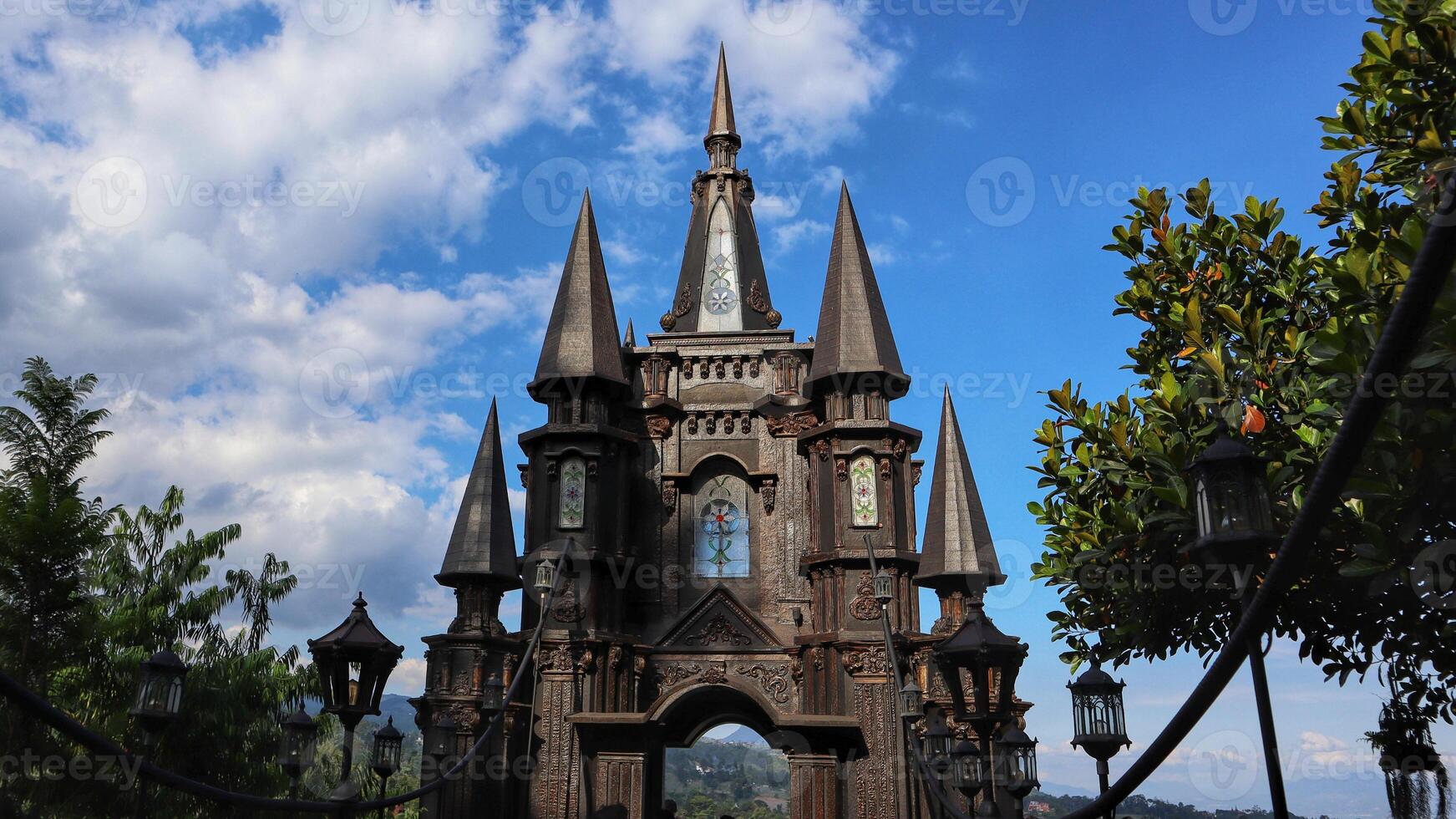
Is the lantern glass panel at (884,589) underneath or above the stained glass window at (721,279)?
underneath

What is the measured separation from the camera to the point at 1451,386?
27.6 feet

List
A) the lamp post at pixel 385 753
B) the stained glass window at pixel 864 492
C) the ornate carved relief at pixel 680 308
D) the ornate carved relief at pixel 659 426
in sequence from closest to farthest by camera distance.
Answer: the lamp post at pixel 385 753, the stained glass window at pixel 864 492, the ornate carved relief at pixel 659 426, the ornate carved relief at pixel 680 308

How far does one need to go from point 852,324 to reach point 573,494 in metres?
8.14

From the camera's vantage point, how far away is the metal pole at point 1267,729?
195 inches

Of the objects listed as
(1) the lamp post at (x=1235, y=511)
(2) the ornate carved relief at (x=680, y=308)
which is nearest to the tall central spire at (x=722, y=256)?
(2) the ornate carved relief at (x=680, y=308)

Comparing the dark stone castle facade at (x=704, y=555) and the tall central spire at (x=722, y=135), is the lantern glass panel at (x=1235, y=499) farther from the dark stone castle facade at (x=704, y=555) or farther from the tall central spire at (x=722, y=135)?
the tall central spire at (x=722, y=135)

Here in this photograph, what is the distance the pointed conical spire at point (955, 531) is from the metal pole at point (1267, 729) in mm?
22429

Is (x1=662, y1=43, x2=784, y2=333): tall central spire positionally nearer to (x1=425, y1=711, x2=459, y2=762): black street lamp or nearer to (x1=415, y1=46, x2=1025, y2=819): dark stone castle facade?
(x1=415, y1=46, x2=1025, y2=819): dark stone castle facade

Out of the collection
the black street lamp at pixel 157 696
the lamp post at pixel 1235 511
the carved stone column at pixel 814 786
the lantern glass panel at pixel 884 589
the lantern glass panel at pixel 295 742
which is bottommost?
the carved stone column at pixel 814 786

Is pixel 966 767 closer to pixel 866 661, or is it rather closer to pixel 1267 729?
pixel 1267 729

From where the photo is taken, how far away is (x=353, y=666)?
10.7m

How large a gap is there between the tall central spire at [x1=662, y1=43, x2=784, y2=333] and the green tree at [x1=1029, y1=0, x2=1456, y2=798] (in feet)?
59.2

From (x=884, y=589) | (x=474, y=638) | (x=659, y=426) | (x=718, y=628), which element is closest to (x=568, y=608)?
(x=474, y=638)

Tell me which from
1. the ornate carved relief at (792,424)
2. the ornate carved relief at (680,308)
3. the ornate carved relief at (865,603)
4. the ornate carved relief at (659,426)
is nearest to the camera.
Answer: the ornate carved relief at (865,603)
